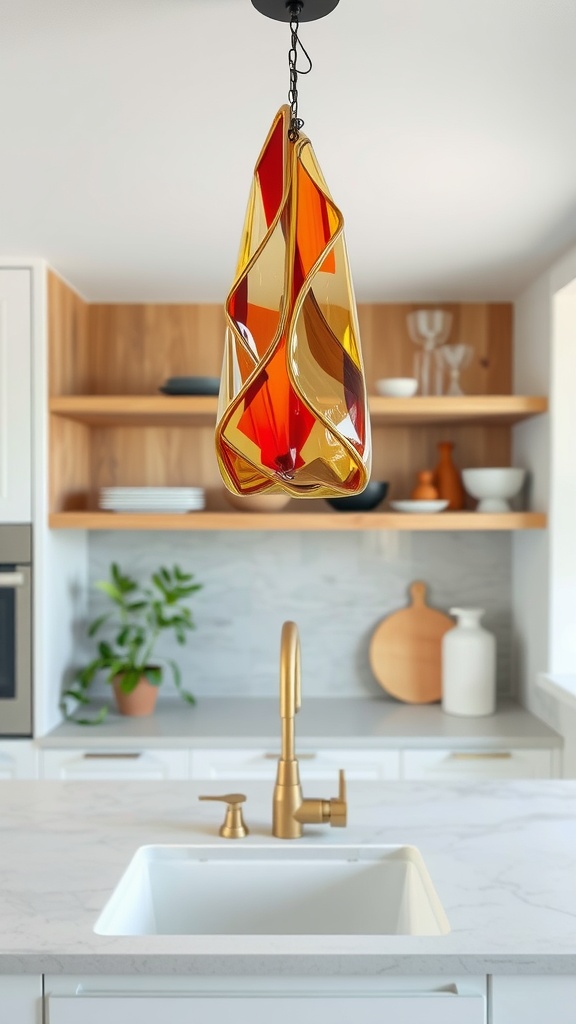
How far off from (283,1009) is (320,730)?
1.82 metres

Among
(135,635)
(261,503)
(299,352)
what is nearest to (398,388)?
(261,503)

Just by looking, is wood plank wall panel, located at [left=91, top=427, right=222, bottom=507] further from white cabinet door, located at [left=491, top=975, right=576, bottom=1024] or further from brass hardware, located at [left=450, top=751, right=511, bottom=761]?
white cabinet door, located at [left=491, top=975, right=576, bottom=1024]

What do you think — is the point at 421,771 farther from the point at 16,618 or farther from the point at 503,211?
the point at 503,211

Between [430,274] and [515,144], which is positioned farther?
[430,274]

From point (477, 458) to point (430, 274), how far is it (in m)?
0.78

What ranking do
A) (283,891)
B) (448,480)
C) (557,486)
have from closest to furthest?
(283,891)
(557,486)
(448,480)

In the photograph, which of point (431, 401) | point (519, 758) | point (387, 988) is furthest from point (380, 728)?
point (387, 988)

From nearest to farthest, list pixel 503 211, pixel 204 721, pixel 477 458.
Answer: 1. pixel 503 211
2. pixel 204 721
3. pixel 477 458

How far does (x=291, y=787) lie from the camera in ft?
5.71

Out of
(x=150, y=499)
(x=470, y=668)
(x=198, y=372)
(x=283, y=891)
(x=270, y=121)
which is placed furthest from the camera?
(x=198, y=372)

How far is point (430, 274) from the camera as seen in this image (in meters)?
3.19

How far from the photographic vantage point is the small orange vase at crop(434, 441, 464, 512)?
3498mm

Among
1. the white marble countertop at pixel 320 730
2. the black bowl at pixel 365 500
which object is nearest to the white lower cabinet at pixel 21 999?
the white marble countertop at pixel 320 730

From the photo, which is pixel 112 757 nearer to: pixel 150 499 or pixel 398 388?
pixel 150 499
